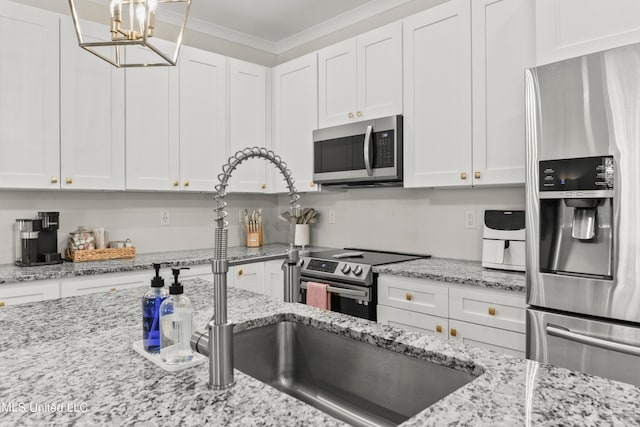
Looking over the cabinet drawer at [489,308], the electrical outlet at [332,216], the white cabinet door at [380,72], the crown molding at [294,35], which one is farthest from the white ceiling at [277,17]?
the cabinet drawer at [489,308]

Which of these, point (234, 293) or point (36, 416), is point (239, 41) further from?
point (36, 416)

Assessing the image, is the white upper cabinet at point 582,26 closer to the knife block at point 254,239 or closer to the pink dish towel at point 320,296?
the pink dish towel at point 320,296

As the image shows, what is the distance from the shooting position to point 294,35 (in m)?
4.10

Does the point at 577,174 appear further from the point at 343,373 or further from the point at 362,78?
the point at 362,78

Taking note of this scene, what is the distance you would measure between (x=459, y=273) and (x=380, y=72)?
1.51 metres

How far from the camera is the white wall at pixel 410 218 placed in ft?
9.30

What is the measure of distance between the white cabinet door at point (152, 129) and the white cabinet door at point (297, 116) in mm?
910

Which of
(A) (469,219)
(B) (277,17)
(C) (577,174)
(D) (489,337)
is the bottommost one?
(D) (489,337)

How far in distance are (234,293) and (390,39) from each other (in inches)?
83.6

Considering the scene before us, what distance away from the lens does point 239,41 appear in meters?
4.07

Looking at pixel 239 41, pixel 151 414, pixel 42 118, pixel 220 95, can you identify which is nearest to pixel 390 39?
pixel 220 95

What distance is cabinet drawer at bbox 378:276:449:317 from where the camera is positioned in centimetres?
231

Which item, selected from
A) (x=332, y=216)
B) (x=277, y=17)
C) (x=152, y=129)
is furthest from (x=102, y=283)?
(x=277, y=17)

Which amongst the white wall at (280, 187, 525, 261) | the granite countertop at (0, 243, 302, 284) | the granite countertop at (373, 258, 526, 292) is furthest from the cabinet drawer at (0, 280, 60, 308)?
the white wall at (280, 187, 525, 261)
